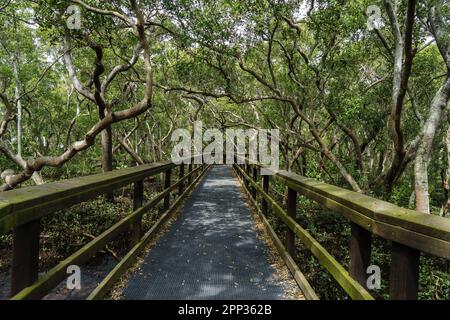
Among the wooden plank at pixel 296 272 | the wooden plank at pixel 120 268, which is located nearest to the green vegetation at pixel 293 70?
the wooden plank at pixel 296 272

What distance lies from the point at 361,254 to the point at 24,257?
1.93 meters

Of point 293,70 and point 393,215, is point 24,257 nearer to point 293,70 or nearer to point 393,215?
point 393,215

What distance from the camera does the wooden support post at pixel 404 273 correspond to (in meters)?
1.49

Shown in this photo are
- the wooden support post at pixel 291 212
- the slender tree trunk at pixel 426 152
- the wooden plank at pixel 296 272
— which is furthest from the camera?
the slender tree trunk at pixel 426 152

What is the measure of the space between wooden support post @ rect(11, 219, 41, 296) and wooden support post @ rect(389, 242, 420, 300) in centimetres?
187

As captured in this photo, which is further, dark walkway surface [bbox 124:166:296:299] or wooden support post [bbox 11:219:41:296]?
dark walkway surface [bbox 124:166:296:299]

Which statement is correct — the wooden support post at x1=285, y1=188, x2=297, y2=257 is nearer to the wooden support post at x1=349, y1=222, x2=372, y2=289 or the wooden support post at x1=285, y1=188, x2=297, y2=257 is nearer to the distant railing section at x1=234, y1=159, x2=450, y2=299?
the distant railing section at x1=234, y1=159, x2=450, y2=299

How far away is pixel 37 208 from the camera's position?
1.86m

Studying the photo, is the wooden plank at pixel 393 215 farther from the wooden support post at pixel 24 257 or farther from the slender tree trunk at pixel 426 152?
the slender tree trunk at pixel 426 152

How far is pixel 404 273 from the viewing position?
4.97 feet

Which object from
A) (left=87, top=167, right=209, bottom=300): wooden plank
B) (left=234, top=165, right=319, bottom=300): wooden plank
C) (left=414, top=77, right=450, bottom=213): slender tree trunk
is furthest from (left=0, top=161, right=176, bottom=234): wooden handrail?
(left=414, top=77, right=450, bottom=213): slender tree trunk

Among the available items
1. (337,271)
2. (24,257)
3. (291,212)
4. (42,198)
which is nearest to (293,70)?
(291,212)

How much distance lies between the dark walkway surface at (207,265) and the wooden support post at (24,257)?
1307 millimetres

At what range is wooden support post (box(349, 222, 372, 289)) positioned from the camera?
1984 millimetres
